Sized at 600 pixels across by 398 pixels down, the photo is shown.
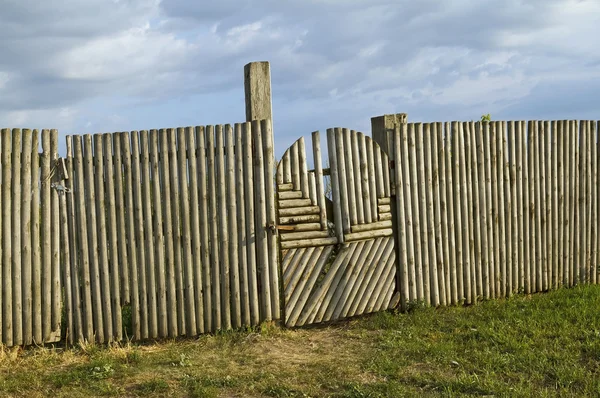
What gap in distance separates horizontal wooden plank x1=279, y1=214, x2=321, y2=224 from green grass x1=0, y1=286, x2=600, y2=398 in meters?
1.28

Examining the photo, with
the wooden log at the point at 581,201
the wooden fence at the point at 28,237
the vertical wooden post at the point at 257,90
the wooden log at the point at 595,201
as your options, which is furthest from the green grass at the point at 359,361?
the vertical wooden post at the point at 257,90

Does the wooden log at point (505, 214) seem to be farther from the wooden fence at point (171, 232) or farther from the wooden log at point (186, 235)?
the wooden log at point (186, 235)

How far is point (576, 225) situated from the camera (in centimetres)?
1045

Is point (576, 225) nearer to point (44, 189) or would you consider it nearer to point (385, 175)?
point (385, 175)

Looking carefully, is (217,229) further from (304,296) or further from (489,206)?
(489,206)

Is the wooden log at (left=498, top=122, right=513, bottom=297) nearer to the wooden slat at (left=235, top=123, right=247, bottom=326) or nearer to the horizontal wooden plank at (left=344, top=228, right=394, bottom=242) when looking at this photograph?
the horizontal wooden plank at (left=344, top=228, right=394, bottom=242)

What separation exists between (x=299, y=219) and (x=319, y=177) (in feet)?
1.87

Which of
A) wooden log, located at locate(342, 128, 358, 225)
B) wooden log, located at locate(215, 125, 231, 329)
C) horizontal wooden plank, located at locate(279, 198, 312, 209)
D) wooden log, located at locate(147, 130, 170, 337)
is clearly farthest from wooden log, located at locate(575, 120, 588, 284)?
wooden log, located at locate(147, 130, 170, 337)

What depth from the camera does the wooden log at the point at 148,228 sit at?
768 centimetres

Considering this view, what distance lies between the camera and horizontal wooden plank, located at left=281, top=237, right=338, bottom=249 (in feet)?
26.9

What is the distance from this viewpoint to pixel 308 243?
8289mm

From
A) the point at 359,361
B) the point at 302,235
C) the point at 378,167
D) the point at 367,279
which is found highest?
the point at 378,167

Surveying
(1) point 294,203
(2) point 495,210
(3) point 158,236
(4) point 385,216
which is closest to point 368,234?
(4) point 385,216

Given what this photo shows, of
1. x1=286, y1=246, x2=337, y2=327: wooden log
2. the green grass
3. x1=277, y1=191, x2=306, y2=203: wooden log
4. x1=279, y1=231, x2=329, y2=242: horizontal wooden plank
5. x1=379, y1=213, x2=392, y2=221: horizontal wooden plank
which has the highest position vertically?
x1=277, y1=191, x2=306, y2=203: wooden log
